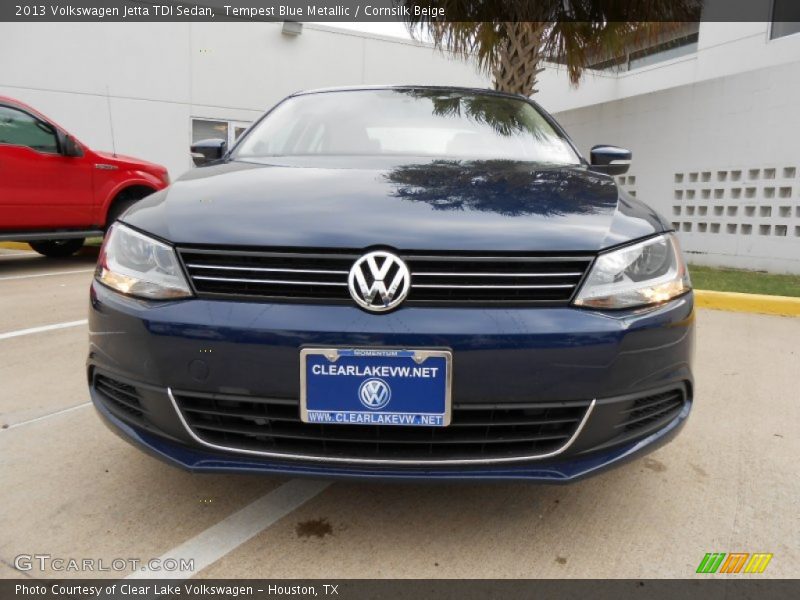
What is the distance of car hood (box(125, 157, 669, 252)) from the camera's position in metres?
1.56

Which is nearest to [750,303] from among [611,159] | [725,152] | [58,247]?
[725,152]

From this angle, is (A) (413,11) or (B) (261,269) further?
(A) (413,11)

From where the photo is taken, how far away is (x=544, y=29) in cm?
780

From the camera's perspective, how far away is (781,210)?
669 cm

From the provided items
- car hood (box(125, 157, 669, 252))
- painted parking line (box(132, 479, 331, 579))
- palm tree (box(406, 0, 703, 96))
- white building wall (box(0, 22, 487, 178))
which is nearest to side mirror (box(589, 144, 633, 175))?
car hood (box(125, 157, 669, 252))

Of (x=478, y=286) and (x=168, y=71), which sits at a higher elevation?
(x=168, y=71)

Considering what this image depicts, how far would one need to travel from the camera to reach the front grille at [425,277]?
1.51m

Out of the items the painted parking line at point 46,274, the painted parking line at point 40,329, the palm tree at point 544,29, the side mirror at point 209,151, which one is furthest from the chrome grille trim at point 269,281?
the palm tree at point 544,29

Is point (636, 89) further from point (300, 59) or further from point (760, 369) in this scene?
point (760, 369)

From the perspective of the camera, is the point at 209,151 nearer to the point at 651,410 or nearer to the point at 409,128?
the point at 409,128

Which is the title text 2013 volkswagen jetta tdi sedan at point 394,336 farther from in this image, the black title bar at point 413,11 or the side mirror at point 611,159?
the black title bar at point 413,11

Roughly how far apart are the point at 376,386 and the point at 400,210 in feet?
1.59

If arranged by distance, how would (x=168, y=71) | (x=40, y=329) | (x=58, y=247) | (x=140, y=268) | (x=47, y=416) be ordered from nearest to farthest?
(x=140, y=268), (x=47, y=416), (x=40, y=329), (x=58, y=247), (x=168, y=71)
